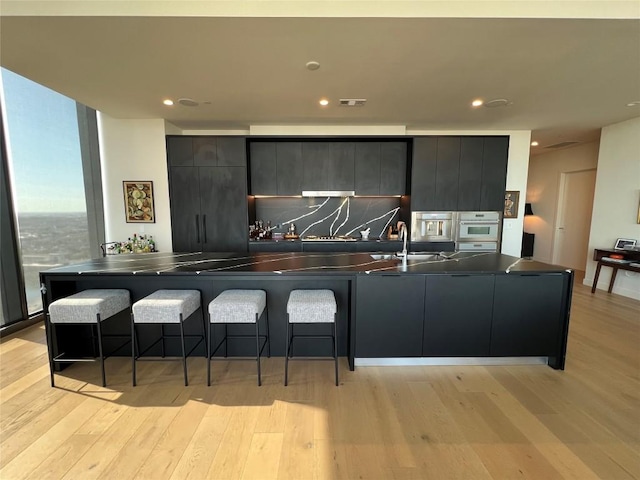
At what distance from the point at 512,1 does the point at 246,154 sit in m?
3.37

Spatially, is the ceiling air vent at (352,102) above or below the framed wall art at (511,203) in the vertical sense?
above

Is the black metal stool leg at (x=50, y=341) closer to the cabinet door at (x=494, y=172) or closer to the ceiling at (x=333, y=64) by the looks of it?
the ceiling at (x=333, y=64)

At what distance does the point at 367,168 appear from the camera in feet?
14.3

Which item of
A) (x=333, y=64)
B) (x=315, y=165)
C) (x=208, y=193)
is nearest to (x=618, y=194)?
(x=315, y=165)

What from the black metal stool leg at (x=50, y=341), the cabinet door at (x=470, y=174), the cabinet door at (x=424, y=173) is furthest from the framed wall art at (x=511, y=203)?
the black metal stool leg at (x=50, y=341)

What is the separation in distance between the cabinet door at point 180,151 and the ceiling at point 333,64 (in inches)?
14.7

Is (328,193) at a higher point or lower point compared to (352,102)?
lower

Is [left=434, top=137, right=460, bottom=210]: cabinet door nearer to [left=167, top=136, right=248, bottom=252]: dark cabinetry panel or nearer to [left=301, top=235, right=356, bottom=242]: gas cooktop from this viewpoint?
[left=301, top=235, right=356, bottom=242]: gas cooktop

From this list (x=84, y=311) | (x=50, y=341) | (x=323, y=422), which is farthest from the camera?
(x=50, y=341)

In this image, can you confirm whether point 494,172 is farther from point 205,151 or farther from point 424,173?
point 205,151

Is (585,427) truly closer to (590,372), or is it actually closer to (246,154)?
(590,372)

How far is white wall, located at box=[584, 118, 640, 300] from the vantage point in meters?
4.15

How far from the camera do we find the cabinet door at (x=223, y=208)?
420 centimetres

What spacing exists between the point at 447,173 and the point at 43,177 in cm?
547
